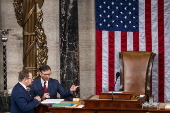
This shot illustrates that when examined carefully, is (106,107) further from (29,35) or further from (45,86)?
(29,35)

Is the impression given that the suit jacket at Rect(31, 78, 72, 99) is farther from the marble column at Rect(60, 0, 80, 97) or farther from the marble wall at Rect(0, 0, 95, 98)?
the marble wall at Rect(0, 0, 95, 98)

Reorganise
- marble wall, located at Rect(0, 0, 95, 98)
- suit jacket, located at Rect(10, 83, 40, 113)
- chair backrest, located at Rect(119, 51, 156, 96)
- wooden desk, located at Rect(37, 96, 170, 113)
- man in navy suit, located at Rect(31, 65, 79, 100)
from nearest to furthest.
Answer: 1. wooden desk, located at Rect(37, 96, 170, 113)
2. suit jacket, located at Rect(10, 83, 40, 113)
3. man in navy suit, located at Rect(31, 65, 79, 100)
4. chair backrest, located at Rect(119, 51, 156, 96)
5. marble wall, located at Rect(0, 0, 95, 98)

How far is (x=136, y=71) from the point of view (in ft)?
29.9

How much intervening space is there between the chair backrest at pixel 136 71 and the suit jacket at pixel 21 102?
3.27 meters

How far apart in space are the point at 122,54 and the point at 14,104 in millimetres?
3626

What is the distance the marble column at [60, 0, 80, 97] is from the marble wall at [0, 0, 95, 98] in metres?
0.52

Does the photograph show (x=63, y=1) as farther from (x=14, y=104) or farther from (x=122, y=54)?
(x=14, y=104)

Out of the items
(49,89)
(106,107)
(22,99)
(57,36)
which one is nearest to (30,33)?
(57,36)

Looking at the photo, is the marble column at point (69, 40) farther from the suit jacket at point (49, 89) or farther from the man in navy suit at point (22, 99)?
the man in navy suit at point (22, 99)

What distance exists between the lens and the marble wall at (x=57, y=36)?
9883 mm

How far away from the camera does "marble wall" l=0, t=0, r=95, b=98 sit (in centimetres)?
988

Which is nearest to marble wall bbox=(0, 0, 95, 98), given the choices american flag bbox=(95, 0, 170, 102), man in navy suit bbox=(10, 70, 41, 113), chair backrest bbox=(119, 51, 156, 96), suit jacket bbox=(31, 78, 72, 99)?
american flag bbox=(95, 0, 170, 102)

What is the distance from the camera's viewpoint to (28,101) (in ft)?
20.5

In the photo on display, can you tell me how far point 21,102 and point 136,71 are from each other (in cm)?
365
